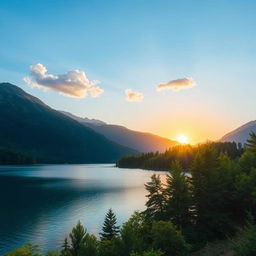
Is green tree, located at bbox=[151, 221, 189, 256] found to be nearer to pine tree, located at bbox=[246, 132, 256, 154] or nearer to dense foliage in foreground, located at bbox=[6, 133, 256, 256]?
dense foliage in foreground, located at bbox=[6, 133, 256, 256]

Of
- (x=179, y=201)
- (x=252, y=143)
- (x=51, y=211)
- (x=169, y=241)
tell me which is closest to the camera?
(x=169, y=241)

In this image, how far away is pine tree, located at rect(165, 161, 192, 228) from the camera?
149 feet

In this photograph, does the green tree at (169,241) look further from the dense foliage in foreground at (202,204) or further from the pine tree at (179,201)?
the pine tree at (179,201)

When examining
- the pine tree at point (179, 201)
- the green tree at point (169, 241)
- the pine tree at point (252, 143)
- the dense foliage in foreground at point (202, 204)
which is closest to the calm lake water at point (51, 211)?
the dense foliage in foreground at point (202, 204)

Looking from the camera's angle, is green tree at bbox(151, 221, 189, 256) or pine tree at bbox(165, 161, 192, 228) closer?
green tree at bbox(151, 221, 189, 256)

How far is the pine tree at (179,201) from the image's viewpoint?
45.3 meters

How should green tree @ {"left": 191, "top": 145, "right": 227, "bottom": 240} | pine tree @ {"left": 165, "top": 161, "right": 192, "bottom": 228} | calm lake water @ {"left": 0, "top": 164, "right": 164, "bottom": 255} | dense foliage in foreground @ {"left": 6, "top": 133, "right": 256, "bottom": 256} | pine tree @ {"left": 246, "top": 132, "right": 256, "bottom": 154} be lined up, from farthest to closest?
pine tree @ {"left": 246, "top": 132, "right": 256, "bottom": 154}
calm lake water @ {"left": 0, "top": 164, "right": 164, "bottom": 255}
pine tree @ {"left": 165, "top": 161, "right": 192, "bottom": 228}
green tree @ {"left": 191, "top": 145, "right": 227, "bottom": 240}
dense foliage in foreground @ {"left": 6, "top": 133, "right": 256, "bottom": 256}

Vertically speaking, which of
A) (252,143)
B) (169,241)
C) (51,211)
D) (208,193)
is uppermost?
(252,143)

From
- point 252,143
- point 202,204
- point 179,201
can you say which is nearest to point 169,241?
point 179,201

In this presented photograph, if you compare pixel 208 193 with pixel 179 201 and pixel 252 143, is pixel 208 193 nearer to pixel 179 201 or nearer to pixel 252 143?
pixel 179 201

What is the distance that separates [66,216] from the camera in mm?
75375

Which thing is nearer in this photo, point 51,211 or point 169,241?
point 169,241

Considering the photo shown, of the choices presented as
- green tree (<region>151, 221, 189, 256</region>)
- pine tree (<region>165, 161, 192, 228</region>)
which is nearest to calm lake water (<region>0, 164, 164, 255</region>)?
pine tree (<region>165, 161, 192, 228</region>)

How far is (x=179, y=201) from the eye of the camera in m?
45.5
